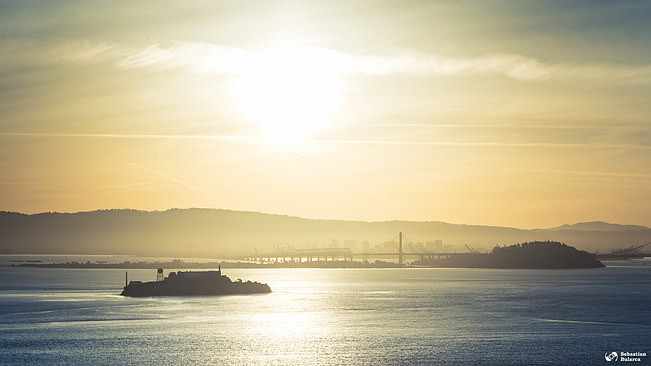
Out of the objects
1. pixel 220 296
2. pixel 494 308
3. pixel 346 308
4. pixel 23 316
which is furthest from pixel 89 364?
pixel 220 296

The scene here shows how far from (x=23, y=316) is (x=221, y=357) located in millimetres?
52676

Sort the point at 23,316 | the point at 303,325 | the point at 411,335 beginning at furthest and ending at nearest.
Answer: the point at 23,316 → the point at 303,325 → the point at 411,335

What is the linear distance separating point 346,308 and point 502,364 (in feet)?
207

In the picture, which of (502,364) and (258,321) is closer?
(502,364)

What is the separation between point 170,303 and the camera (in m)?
132

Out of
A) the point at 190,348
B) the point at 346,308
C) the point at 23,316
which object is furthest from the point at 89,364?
the point at 346,308

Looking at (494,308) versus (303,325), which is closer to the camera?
(303,325)

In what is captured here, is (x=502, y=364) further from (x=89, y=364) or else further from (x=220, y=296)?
(x=220, y=296)

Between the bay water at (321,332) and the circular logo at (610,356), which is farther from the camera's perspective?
the bay water at (321,332)

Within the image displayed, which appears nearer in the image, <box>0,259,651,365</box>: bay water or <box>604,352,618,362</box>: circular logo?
<box>604,352,618,362</box>: circular logo

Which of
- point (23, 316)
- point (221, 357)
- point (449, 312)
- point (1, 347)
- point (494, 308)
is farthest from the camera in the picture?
point (494, 308)

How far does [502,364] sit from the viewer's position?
198 feet

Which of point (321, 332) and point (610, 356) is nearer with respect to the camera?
point (610, 356)

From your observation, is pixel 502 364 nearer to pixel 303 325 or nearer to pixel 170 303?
pixel 303 325
